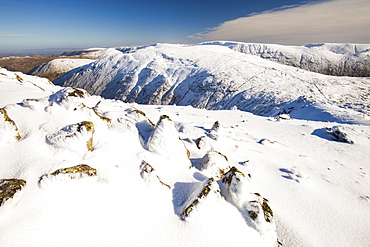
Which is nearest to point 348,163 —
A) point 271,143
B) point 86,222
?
point 271,143

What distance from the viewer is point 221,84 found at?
172 ft

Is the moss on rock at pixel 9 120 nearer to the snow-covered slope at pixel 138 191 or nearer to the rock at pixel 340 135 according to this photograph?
the snow-covered slope at pixel 138 191

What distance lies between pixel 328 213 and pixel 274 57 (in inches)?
4553

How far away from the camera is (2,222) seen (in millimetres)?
3836

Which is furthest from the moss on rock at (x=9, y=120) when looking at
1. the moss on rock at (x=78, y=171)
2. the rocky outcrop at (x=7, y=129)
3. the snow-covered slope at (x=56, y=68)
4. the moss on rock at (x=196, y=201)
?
the snow-covered slope at (x=56, y=68)

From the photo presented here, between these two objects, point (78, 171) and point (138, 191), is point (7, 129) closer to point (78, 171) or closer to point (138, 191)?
point (78, 171)

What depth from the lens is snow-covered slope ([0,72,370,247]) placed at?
14.2 feet

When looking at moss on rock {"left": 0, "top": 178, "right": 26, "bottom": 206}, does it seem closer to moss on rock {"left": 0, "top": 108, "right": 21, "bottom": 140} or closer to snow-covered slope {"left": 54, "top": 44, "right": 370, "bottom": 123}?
moss on rock {"left": 0, "top": 108, "right": 21, "bottom": 140}

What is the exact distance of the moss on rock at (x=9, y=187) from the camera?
4.02 metres

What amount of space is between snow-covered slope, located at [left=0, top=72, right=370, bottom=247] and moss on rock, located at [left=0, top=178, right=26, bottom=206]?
19 millimetres

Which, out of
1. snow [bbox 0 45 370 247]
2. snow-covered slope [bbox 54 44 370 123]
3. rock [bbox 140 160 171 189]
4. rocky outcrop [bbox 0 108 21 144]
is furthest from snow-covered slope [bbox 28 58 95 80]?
rock [bbox 140 160 171 189]

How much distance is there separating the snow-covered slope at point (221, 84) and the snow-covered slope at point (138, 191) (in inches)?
945

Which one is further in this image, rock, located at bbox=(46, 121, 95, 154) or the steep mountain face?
the steep mountain face

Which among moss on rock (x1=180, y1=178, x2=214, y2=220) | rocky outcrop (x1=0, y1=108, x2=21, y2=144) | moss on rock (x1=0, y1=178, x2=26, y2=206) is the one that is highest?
rocky outcrop (x1=0, y1=108, x2=21, y2=144)
